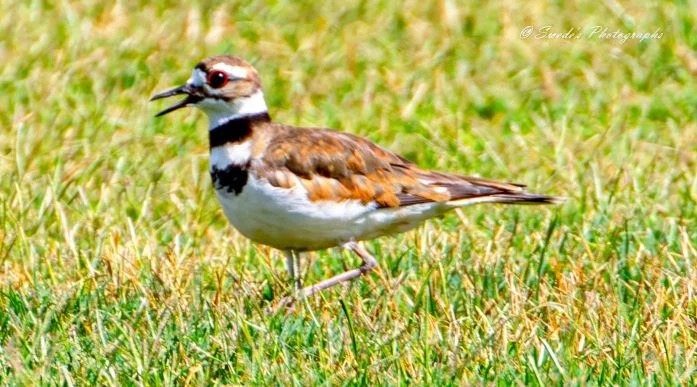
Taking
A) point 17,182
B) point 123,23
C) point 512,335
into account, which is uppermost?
point 123,23

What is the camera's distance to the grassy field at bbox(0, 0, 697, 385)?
535cm

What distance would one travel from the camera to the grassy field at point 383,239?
5.35m

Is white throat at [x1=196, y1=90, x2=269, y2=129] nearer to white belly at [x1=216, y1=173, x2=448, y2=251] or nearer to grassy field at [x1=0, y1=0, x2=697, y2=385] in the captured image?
white belly at [x1=216, y1=173, x2=448, y2=251]

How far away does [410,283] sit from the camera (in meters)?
6.42

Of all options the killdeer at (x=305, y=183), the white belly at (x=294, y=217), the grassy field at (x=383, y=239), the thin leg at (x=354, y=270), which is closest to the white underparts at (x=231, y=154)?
the killdeer at (x=305, y=183)

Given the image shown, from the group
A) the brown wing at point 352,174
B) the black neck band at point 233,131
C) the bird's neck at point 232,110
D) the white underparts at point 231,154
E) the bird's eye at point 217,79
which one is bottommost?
the brown wing at point 352,174

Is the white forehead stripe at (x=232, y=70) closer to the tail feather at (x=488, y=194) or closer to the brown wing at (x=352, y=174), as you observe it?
the brown wing at (x=352, y=174)

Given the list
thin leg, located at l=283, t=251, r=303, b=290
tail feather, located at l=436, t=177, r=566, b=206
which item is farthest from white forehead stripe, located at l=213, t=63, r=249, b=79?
tail feather, located at l=436, t=177, r=566, b=206

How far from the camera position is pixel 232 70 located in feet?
21.6

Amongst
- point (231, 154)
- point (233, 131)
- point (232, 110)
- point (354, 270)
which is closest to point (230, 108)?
point (232, 110)

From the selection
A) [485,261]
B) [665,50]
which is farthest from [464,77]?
[485,261]

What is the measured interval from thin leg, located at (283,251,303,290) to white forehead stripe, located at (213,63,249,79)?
2.66 ft

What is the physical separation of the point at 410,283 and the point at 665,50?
418 cm

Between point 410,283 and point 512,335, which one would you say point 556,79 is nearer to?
point 410,283
